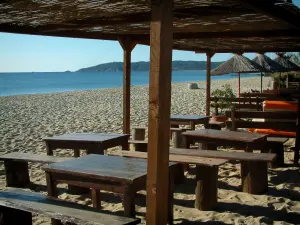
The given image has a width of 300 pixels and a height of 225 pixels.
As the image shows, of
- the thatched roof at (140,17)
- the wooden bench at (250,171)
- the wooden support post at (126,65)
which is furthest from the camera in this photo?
the wooden support post at (126,65)

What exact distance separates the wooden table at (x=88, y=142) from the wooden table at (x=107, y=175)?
3.51 feet

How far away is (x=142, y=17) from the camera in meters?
4.87

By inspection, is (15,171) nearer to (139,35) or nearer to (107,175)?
(107,175)

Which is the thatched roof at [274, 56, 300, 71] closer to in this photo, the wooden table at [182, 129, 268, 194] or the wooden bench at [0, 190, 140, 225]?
the wooden table at [182, 129, 268, 194]

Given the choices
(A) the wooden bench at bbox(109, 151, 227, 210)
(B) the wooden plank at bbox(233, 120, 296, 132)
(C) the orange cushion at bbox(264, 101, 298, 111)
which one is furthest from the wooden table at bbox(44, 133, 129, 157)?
(C) the orange cushion at bbox(264, 101, 298, 111)

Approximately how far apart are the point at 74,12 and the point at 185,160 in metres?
2.32

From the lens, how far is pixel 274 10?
401cm

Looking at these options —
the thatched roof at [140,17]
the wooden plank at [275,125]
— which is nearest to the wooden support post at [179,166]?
the wooden plank at [275,125]

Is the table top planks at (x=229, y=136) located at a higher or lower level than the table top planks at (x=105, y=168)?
higher

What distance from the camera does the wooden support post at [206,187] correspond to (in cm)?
426

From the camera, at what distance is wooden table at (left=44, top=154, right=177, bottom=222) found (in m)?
3.26

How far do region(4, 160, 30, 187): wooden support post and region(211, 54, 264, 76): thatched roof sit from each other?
27.0ft

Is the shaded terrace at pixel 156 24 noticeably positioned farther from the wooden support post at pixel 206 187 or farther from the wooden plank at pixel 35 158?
the wooden plank at pixel 35 158

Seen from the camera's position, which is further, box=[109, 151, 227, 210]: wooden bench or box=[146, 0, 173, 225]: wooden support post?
box=[109, 151, 227, 210]: wooden bench
